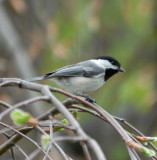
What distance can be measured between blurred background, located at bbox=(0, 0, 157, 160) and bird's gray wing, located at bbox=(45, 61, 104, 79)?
1407mm

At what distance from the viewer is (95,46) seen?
617 centimetres

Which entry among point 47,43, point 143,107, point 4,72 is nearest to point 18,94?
point 4,72

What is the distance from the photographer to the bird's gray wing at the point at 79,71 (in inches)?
116

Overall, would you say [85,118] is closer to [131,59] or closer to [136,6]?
[131,59]

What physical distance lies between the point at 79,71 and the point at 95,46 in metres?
3.11

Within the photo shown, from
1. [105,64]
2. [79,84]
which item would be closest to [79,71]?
[79,84]

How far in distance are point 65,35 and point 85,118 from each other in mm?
1231

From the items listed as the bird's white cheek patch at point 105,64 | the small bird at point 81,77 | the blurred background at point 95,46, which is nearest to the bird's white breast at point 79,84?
the small bird at point 81,77

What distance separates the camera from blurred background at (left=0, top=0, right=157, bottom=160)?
4.93 m

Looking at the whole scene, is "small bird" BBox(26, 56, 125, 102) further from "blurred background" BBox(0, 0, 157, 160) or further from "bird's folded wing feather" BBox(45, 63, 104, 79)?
"blurred background" BBox(0, 0, 157, 160)

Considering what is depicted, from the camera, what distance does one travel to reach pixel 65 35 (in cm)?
521

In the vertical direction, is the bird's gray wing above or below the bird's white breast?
above

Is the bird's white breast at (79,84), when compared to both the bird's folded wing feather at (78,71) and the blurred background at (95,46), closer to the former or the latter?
the bird's folded wing feather at (78,71)

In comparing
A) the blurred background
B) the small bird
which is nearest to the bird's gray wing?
the small bird
